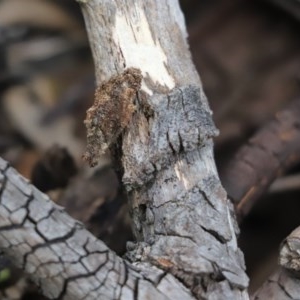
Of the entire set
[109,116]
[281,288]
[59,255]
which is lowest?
[281,288]

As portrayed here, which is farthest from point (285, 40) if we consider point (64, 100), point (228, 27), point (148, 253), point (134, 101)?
point (148, 253)

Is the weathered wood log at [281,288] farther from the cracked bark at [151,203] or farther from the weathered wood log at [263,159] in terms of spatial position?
the weathered wood log at [263,159]

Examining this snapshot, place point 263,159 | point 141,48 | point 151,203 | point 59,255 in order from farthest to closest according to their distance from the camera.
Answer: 1. point 263,159
2. point 141,48
3. point 151,203
4. point 59,255

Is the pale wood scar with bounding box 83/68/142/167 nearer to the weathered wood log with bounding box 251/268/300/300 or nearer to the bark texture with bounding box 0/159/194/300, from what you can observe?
the bark texture with bounding box 0/159/194/300

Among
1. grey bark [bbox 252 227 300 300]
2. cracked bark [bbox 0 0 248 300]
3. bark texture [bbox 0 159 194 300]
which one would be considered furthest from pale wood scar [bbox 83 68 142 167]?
grey bark [bbox 252 227 300 300]

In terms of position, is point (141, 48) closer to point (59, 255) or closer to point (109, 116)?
point (109, 116)

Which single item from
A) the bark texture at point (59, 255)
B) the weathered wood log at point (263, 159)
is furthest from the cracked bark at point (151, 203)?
the weathered wood log at point (263, 159)

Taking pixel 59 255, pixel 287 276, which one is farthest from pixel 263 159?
pixel 59 255

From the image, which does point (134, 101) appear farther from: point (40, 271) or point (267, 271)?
point (267, 271)
